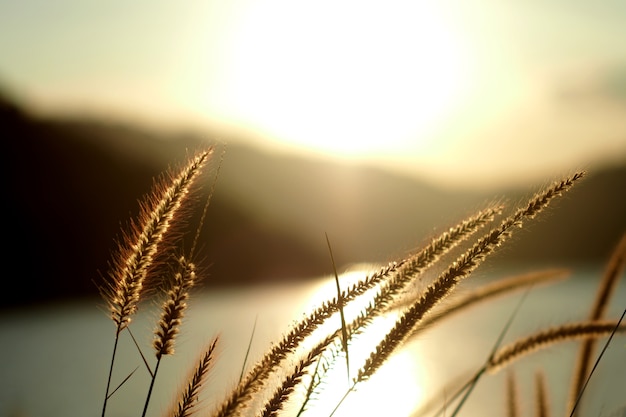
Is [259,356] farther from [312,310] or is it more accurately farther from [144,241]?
[144,241]

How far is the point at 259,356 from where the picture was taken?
5.12 ft

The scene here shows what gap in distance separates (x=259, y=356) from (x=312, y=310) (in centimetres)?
16

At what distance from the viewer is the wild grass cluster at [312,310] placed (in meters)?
1.43

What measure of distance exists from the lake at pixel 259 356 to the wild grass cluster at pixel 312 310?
4cm

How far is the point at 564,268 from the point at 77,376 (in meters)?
29.6

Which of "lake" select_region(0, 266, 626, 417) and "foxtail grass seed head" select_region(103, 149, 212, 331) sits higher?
"foxtail grass seed head" select_region(103, 149, 212, 331)

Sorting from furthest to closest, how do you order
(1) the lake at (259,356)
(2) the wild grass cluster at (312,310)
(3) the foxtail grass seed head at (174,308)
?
(1) the lake at (259,356) → (3) the foxtail grass seed head at (174,308) → (2) the wild grass cluster at (312,310)

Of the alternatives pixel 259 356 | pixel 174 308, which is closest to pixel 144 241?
pixel 174 308

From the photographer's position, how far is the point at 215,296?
217 ft

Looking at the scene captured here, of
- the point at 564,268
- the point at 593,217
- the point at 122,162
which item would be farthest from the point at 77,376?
the point at 593,217

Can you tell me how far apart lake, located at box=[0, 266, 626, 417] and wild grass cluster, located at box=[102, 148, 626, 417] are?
0.04 metres

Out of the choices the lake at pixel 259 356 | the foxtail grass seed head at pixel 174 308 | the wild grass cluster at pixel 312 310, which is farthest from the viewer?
the lake at pixel 259 356

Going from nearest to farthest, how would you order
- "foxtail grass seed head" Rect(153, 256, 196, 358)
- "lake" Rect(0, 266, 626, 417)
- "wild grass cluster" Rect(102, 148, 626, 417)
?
1. "wild grass cluster" Rect(102, 148, 626, 417)
2. "foxtail grass seed head" Rect(153, 256, 196, 358)
3. "lake" Rect(0, 266, 626, 417)

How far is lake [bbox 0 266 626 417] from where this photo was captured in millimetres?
1751
